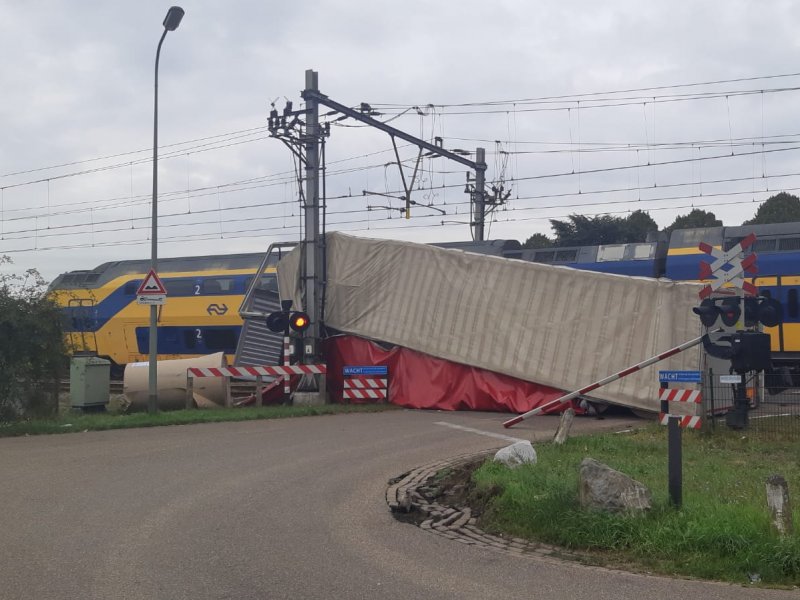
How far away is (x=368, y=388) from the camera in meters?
21.9

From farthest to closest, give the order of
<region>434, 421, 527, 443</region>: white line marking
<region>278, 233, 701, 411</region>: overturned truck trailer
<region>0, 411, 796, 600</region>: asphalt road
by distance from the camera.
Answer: <region>278, 233, 701, 411</region>: overturned truck trailer < <region>434, 421, 527, 443</region>: white line marking < <region>0, 411, 796, 600</region>: asphalt road

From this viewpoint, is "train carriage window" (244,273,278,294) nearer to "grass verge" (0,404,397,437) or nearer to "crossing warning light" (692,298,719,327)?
"grass verge" (0,404,397,437)

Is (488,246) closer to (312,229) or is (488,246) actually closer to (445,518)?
(312,229)

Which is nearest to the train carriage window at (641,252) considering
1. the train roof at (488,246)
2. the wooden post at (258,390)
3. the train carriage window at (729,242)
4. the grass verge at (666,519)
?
the train carriage window at (729,242)

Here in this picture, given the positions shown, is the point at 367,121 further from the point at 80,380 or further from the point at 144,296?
the point at 80,380

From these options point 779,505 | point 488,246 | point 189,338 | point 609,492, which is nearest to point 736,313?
point 609,492

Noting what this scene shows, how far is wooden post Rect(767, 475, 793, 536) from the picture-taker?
22.1ft

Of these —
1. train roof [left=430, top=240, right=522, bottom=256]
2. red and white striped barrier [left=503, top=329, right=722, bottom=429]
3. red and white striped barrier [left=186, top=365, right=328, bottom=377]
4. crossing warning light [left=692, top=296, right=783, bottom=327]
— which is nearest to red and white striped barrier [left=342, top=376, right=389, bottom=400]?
red and white striped barrier [left=186, top=365, right=328, bottom=377]

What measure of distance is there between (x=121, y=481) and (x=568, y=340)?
1093 centimetres

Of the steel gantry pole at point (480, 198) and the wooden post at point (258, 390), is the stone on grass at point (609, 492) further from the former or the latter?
the steel gantry pole at point (480, 198)

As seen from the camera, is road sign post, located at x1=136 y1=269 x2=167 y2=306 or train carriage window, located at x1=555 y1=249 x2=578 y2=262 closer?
road sign post, located at x1=136 y1=269 x2=167 y2=306

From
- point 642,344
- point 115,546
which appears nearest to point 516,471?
point 115,546

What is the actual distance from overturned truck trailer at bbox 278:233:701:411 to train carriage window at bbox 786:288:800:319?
8.22 meters

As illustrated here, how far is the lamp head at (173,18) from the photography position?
18516 millimetres
